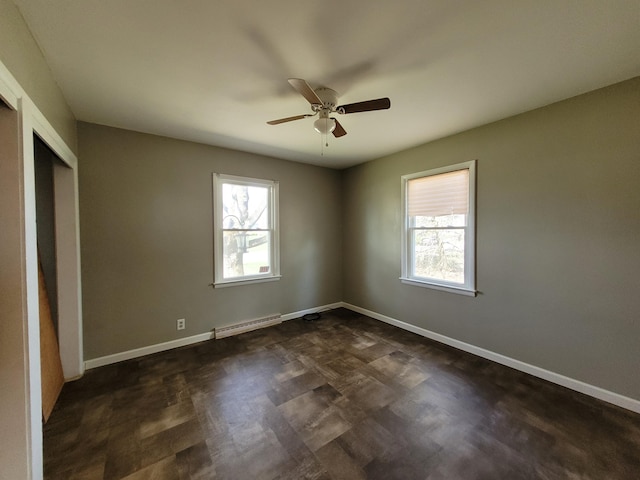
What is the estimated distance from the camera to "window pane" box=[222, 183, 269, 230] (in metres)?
3.52

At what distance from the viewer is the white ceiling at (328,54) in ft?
4.46

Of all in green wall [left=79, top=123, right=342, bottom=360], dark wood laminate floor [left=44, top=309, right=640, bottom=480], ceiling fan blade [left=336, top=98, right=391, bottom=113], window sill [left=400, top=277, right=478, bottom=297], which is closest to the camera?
dark wood laminate floor [left=44, top=309, right=640, bottom=480]

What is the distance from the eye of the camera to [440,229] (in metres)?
3.28

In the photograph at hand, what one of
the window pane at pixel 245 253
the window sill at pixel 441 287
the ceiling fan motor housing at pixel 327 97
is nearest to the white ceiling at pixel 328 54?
the ceiling fan motor housing at pixel 327 97

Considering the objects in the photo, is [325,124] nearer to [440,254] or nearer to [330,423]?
[440,254]

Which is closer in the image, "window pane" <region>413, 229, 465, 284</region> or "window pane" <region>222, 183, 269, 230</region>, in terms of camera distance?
"window pane" <region>413, 229, 465, 284</region>

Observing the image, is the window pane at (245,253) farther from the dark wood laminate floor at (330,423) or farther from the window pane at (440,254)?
the window pane at (440,254)

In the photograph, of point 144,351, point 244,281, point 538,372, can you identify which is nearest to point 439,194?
point 538,372

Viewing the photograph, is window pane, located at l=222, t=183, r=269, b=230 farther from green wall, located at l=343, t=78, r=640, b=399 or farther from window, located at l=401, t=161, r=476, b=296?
green wall, located at l=343, t=78, r=640, b=399

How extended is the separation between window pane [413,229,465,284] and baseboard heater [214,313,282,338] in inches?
86.3

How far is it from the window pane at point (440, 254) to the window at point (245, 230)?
2.09 metres

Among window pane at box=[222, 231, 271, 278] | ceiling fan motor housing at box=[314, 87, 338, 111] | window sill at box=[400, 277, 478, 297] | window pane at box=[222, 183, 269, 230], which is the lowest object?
window sill at box=[400, 277, 478, 297]

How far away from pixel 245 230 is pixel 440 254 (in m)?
2.68

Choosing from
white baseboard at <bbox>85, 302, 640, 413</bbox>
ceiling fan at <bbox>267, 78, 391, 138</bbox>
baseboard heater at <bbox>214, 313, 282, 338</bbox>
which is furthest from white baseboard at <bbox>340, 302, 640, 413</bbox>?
ceiling fan at <bbox>267, 78, 391, 138</bbox>
